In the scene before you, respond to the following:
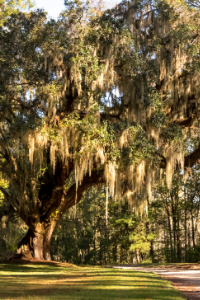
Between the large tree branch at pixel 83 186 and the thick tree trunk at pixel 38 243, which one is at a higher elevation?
the large tree branch at pixel 83 186

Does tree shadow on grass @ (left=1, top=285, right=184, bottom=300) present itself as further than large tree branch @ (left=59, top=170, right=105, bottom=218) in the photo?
No

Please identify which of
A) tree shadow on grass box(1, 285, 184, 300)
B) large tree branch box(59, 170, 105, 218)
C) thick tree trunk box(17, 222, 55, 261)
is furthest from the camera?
thick tree trunk box(17, 222, 55, 261)

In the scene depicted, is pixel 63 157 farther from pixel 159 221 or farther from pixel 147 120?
pixel 159 221

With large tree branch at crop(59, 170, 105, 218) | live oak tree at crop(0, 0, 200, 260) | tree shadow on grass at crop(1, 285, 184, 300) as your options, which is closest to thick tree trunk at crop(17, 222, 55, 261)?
live oak tree at crop(0, 0, 200, 260)

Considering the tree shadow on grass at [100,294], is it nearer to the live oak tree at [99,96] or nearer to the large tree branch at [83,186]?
the live oak tree at [99,96]

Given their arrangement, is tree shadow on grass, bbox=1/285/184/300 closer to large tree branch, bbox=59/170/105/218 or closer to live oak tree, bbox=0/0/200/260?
live oak tree, bbox=0/0/200/260

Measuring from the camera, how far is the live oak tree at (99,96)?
1248 centimetres

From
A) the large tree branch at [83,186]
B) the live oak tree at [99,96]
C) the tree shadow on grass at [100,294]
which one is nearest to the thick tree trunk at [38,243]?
the live oak tree at [99,96]

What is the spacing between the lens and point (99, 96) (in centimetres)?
1312

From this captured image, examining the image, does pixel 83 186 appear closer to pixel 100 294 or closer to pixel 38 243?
pixel 38 243

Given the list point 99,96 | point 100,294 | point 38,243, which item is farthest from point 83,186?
point 100,294

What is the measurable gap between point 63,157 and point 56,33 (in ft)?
17.1

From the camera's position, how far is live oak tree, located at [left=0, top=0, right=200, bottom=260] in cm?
1248

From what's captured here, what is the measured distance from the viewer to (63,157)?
1253 centimetres
